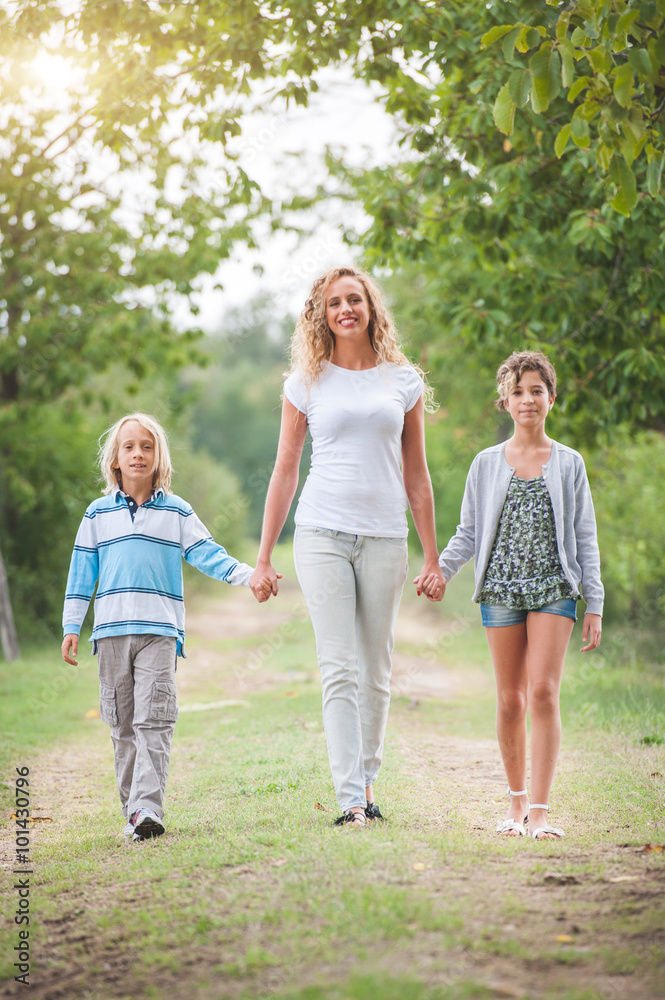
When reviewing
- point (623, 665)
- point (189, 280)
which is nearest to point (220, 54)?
point (189, 280)

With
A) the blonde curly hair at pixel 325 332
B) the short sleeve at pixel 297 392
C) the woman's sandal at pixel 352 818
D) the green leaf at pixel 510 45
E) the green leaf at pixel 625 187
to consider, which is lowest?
the woman's sandal at pixel 352 818

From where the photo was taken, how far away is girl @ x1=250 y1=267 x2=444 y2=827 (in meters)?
4.03

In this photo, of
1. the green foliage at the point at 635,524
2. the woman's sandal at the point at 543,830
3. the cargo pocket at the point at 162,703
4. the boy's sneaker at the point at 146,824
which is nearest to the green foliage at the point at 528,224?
the green foliage at the point at 635,524

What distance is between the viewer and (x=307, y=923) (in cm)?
284

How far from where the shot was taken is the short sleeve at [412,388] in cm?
429

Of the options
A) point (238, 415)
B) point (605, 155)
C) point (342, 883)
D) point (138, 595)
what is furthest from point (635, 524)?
point (238, 415)

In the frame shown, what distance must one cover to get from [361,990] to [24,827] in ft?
9.52

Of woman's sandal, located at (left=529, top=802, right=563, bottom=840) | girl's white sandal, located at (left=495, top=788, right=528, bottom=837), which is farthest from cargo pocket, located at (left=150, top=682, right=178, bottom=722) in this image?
woman's sandal, located at (left=529, top=802, right=563, bottom=840)

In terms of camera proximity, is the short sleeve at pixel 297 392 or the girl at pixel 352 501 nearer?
the girl at pixel 352 501

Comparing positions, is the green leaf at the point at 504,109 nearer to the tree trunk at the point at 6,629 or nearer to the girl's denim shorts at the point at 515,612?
the girl's denim shorts at the point at 515,612

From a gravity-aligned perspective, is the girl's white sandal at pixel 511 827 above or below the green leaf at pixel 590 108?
below

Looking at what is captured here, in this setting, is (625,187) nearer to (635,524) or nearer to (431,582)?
(431,582)

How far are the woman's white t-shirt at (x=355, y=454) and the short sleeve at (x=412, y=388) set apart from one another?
51 mm

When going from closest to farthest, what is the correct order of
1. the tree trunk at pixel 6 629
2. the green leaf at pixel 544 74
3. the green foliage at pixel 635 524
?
the green leaf at pixel 544 74 → the green foliage at pixel 635 524 → the tree trunk at pixel 6 629
